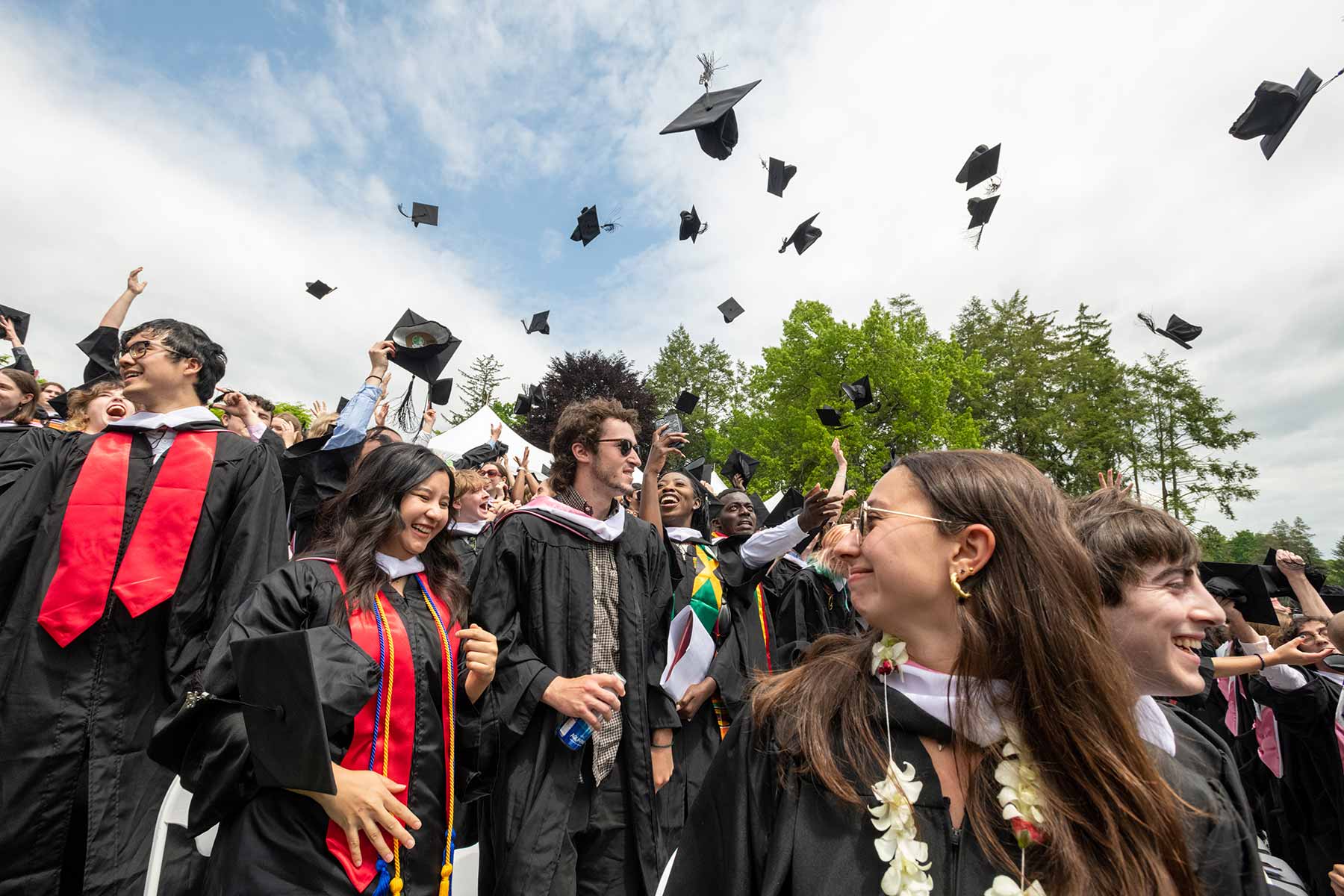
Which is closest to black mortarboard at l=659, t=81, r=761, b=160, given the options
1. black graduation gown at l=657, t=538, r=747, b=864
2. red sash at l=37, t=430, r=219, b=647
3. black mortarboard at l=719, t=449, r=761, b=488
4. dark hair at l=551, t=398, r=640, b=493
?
dark hair at l=551, t=398, r=640, b=493

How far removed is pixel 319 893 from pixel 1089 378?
122 ft

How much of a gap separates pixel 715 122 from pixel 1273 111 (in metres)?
3.72

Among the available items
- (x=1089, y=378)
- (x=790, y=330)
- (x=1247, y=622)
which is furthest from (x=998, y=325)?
(x=1247, y=622)

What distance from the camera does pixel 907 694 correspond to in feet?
4.58

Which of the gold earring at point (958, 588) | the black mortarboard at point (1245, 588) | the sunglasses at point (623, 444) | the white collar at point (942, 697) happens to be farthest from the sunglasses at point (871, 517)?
the black mortarboard at point (1245, 588)

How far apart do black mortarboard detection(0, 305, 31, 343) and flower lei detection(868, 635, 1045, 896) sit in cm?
755

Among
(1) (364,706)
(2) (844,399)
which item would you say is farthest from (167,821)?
(2) (844,399)

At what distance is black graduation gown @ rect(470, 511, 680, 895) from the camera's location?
2.77 metres

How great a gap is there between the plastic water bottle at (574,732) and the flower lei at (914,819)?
1.68 metres

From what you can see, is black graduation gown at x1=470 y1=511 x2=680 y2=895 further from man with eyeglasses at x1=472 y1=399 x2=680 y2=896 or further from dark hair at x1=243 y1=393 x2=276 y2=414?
dark hair at x1=243 y1=393 x2=276 y2=414

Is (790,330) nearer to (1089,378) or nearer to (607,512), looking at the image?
(1089,378)

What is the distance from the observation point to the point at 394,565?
245 centimetres

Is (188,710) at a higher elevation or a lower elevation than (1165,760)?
higher

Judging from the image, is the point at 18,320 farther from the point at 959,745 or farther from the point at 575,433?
the point at 959,745
